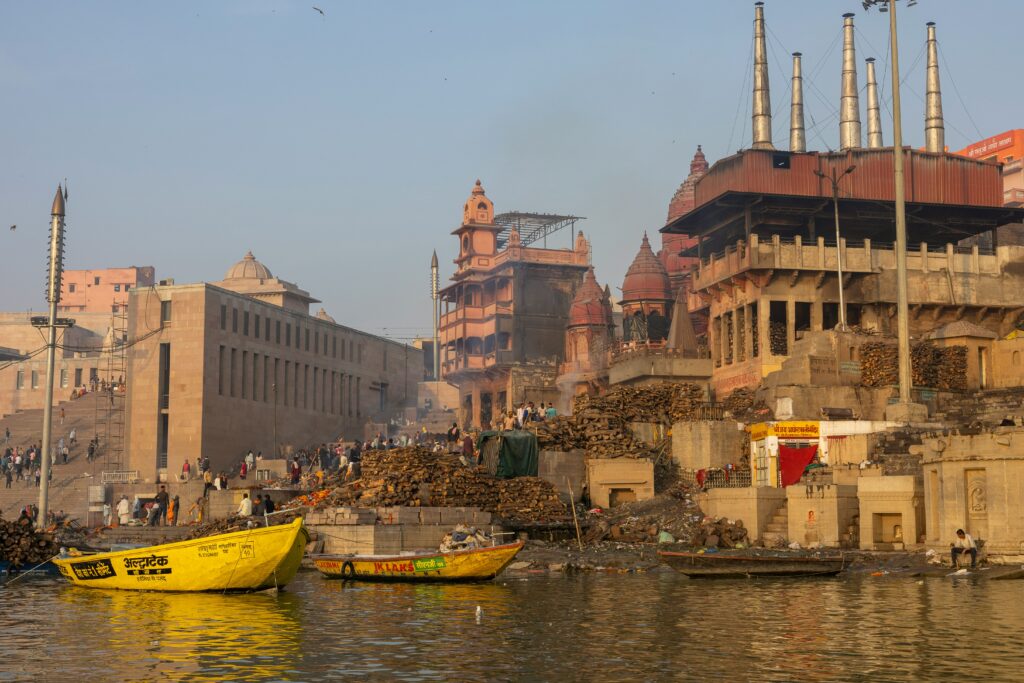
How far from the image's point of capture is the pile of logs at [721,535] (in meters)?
34.2

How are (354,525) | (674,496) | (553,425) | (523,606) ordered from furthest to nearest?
(553,425) < (674,496) < (354,525) < (523,606)

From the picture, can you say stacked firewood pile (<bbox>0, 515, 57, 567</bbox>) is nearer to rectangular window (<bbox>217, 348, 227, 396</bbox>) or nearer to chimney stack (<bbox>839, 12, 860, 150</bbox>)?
rectangular window (<bbox>217, 348, 227, 396</bbox>)

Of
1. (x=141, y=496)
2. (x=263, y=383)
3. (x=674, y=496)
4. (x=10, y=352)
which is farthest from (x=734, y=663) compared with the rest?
(x=10, y=352)

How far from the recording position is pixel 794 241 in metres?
51.7

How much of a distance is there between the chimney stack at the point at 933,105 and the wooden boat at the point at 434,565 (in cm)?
3729

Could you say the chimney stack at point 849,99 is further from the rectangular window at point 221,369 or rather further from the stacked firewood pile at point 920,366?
the rectangular window at point 221,369

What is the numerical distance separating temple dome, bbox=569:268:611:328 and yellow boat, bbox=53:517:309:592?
40634mm

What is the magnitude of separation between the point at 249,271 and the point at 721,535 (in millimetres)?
60557

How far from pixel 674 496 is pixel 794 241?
15760 millimetres

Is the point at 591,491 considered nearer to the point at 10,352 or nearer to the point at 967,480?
the point at 967,480

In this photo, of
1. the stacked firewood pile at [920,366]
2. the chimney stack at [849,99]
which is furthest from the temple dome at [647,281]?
the stacked firewood pile at [920,366]

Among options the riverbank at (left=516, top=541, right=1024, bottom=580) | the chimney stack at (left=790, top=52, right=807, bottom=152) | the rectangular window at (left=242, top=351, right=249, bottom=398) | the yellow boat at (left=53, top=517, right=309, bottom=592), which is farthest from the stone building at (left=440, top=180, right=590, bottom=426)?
the yellow boat at (left=53, top=517, right=309, bottom=592)

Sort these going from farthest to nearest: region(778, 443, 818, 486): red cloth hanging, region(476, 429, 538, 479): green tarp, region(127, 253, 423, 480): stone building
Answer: region(127, 253, 423, 480): stone building → region(476, 429, 538, 479): green tarp → region(778, 443, 818, 486): red cloth hanging

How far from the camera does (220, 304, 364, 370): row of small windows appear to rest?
226 ft
